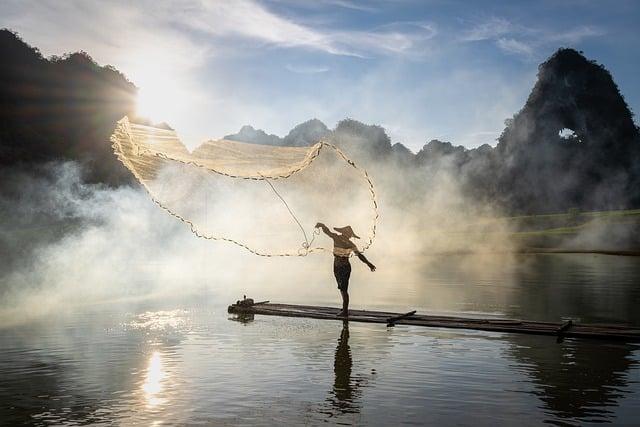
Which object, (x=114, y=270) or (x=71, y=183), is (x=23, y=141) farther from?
(x=114, y=270)

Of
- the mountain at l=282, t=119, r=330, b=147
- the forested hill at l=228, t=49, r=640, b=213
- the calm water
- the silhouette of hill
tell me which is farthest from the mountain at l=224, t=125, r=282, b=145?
the calm water

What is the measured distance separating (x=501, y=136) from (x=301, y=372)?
11018 cm

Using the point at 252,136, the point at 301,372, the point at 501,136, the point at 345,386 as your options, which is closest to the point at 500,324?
the point at 301,372

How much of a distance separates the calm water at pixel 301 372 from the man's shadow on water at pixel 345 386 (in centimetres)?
3

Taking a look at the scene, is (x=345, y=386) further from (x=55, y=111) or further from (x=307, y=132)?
(x=307, y=132)

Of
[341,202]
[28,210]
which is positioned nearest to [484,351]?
[28,210]

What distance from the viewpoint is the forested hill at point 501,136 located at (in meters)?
68.0

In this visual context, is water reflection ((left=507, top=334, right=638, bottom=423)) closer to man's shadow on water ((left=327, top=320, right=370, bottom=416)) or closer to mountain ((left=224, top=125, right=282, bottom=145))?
man's shadow on water ((left=327, top=320, right=370, bottom=416))

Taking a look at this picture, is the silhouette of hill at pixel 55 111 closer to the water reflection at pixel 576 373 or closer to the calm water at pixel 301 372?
the calm water at pixel 301 372

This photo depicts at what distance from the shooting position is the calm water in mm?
10359

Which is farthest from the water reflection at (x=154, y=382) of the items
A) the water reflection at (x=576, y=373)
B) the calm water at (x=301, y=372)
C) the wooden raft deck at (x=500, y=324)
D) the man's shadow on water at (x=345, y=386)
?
the water reflection at (x=576, y=373)

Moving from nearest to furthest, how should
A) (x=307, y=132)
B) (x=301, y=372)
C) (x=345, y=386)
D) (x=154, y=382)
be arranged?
1. (x=345, y=386)
2. (x=154, y=382)
3. (x=301, y=372)
4. (x=307, y=132)

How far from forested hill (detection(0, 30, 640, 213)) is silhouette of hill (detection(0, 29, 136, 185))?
0.11 metres

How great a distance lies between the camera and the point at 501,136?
116812mm
